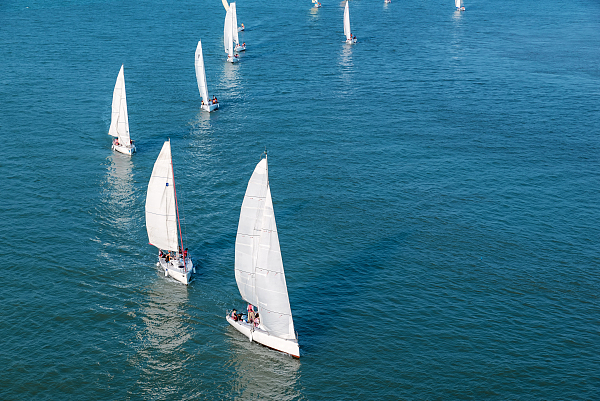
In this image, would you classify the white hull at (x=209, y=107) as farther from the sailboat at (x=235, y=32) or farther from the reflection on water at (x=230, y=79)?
the sailboat at (x=235, y=32)

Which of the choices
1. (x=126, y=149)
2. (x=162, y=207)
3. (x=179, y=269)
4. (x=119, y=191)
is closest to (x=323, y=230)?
(x=179, y=269)

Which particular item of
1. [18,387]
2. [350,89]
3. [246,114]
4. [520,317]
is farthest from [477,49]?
[18,387]

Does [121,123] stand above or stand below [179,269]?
above

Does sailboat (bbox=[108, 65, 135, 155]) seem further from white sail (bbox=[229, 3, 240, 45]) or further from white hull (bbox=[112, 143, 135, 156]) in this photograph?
white sail (bbox=[229, 3, 240, 45])

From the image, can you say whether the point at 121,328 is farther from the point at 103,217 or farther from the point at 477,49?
the point at 477,49

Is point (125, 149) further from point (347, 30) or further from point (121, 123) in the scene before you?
point (347, 30)

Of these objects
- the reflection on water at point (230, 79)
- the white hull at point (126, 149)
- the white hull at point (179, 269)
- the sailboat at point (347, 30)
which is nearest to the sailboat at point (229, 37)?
the reflection on water at point (230, 79)

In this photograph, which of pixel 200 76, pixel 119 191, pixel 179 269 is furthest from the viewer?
pixel 200 76
